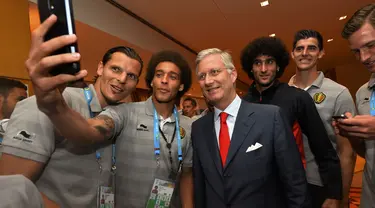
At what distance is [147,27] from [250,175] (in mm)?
5925

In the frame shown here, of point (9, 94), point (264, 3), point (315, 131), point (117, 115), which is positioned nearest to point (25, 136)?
point (117, 115)

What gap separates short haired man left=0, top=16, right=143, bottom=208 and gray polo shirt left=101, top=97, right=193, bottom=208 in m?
0.10

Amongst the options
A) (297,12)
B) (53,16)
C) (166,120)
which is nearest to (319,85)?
(166,120)

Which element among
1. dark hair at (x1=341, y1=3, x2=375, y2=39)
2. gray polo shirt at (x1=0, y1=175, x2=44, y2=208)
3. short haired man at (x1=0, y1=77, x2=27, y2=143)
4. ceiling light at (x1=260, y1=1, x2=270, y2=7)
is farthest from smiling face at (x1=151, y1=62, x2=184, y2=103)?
ceiling light at (x1=260, y1=1, x2=270, y2=7)

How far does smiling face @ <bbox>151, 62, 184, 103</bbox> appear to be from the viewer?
72.5 inches

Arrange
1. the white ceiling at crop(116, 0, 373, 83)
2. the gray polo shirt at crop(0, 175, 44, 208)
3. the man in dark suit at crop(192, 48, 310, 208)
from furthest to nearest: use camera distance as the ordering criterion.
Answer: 1. the white ceiling at crop(116, 0, 373, 83)
2. the man in dark suit at crop(192, 48, 310, 208)
3. the gray polo shirt at crop(0, 175, 44, 208)

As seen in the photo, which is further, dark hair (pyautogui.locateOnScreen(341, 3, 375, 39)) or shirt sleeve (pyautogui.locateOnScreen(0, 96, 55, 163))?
dark hair (pyautogui.locateOnScreen(341, 3, 375, 39))

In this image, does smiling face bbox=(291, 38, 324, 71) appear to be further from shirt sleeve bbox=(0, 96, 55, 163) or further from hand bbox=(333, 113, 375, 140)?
shirt sleeve bbox=(0, 96, 55, 163)

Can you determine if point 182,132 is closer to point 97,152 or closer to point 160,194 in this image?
point 160,194

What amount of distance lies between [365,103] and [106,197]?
1.87 m

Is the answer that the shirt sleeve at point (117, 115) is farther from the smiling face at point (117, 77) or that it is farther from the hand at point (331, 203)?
the hand at point (331, 203)

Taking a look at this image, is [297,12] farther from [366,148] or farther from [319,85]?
[366,148]

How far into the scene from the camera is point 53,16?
0.68m

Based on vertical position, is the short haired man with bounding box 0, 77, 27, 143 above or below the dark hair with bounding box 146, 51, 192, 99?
above
